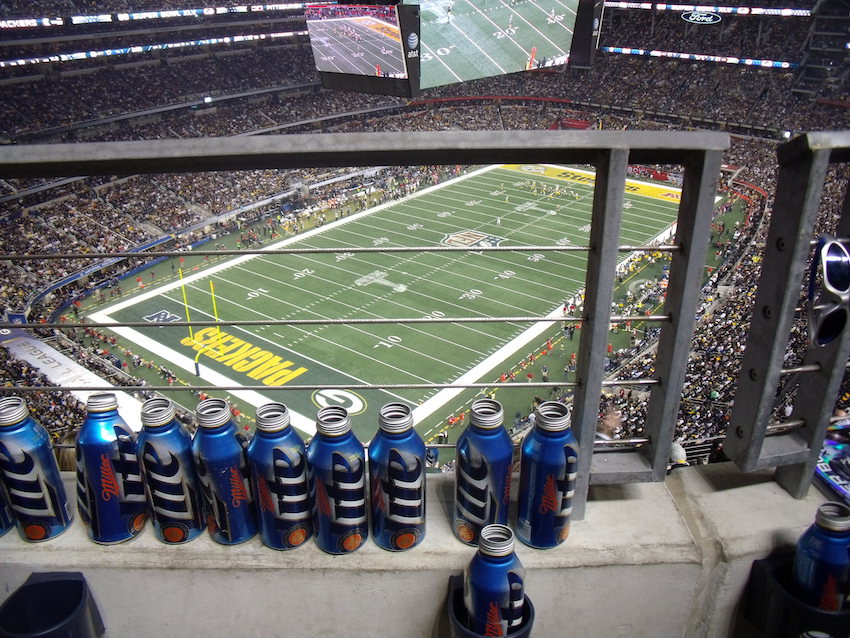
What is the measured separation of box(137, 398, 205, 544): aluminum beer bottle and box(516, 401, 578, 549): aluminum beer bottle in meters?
0.99

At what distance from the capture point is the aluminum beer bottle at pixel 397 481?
1997 millimetres

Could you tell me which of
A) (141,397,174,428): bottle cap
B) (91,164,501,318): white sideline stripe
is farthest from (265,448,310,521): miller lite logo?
(91,164,501,318): white sideline stripe

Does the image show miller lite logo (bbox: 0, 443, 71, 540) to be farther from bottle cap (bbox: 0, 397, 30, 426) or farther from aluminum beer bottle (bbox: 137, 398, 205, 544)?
aluminum beer bottle (bbox: 137, 398, 205, 544)

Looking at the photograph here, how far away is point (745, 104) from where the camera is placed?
124 ft

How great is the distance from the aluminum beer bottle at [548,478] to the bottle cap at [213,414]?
0.88 meters

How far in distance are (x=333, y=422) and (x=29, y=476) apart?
0.94 metres

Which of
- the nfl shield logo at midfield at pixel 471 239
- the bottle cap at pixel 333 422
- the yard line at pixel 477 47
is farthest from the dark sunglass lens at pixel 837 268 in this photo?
the yard line at pixel 477 47

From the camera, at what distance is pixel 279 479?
2.02 m

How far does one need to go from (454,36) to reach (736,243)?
15.6 meters

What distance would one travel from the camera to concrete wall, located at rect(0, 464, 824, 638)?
2.06m

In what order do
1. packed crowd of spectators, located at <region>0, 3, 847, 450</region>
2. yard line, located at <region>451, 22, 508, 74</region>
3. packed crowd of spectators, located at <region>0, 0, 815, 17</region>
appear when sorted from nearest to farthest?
packed crowd of spectators, located at <region>0, 3, 847, 450</region> → yard line, located at <region>451, 22, 508, 74</region> → packed crowd of spectators, located at <region>0, 0, 815, 17</region>

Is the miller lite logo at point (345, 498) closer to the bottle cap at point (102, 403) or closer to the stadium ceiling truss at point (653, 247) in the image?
the stadium ceiling truss at point (653, 247)

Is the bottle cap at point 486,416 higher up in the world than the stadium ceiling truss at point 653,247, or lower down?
lower down

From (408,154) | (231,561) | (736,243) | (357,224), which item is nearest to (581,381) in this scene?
(408,154)
